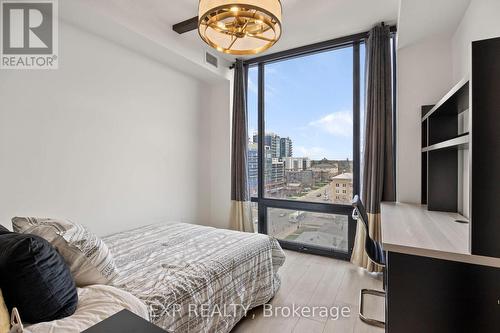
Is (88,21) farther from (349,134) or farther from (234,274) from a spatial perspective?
(349,134)

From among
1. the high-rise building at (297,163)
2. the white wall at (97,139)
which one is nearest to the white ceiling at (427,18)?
the high-rise building at (297,163)

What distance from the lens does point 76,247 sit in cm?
134

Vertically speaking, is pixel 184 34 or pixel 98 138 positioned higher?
pixel 184 34

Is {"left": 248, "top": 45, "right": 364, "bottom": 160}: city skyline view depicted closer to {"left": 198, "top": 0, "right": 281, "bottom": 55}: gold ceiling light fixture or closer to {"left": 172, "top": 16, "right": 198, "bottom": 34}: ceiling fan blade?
{"left": 172, "top": 16, "right": 198, "bottom": 34}: ceiling fan blade

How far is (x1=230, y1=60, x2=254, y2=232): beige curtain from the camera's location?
3775mm

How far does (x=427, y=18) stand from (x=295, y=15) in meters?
1.23

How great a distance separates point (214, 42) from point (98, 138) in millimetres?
1594

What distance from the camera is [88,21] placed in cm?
236

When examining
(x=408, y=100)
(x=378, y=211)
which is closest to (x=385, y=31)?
(x=408, y=100)

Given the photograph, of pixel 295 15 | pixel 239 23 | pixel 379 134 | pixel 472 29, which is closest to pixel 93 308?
pixel 239 23

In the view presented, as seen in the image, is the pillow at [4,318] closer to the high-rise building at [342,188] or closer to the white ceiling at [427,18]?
the white ceiling at [427,18]

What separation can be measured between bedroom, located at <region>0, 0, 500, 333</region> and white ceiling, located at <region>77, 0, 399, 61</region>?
0.07 ft

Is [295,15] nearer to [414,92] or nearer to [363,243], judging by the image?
[414,92]

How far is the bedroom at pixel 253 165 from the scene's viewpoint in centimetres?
131
